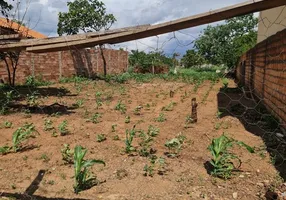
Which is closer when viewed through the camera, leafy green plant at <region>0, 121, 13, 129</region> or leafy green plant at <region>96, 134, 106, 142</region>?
leafy green plant at <region>96, 134, 106, 142</region>

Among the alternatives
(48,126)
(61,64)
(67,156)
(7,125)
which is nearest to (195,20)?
(67,156)

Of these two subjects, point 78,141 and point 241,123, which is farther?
point 241,123

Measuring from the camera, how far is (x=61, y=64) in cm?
1359

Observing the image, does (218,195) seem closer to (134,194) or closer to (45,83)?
(134,194)

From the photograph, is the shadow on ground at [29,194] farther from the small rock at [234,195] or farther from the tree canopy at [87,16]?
the tree canopy at [87,16]

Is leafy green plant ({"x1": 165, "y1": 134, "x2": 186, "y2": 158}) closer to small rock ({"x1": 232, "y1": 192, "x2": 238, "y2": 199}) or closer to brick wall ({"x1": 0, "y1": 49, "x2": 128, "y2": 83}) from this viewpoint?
small rock ({"x1": 232, "y1": 192, "x2": 238, "y2": 199})

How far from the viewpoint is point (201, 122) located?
497 cm

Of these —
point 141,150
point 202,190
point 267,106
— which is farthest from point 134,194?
point 267,106

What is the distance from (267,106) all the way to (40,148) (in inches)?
159

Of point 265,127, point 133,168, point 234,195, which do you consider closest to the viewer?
point 234,195

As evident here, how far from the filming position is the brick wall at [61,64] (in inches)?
454

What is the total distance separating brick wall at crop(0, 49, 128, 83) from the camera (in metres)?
11.5

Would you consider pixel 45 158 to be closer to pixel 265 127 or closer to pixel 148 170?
pixel 148 170

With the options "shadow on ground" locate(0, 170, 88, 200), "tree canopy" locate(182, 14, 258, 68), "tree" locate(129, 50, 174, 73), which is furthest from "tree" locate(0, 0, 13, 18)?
"tree canopy" locate(182, 14, 258, 68)
